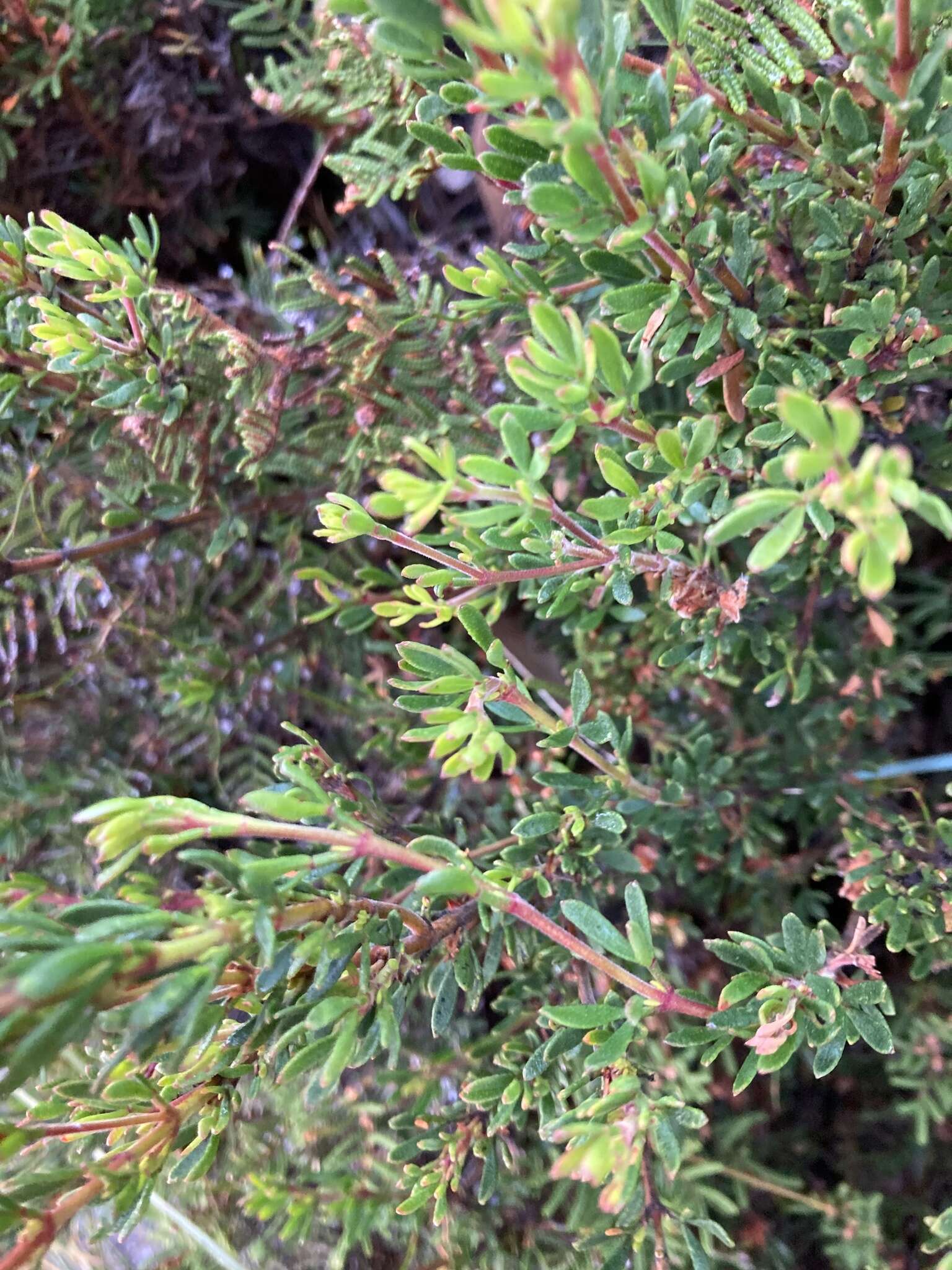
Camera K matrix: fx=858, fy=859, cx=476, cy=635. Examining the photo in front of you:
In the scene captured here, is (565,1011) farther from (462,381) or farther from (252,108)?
(252,108)

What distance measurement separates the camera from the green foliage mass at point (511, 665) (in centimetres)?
63

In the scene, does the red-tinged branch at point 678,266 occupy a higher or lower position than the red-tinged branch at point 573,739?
higher

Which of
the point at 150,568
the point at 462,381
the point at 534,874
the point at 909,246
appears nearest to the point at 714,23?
the point at 909,246

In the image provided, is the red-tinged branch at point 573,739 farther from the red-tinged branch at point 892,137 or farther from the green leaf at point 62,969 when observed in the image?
the red-tinged branch at point 892,137

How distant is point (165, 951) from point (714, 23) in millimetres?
942

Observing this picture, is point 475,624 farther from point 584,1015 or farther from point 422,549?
point 584,1015

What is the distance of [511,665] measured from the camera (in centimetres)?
125

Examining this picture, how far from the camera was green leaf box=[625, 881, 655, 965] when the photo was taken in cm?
72

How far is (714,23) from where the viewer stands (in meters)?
0.82

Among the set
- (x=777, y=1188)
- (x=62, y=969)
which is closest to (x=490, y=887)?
(x=62, y=969)

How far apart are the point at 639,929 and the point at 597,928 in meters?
0.06

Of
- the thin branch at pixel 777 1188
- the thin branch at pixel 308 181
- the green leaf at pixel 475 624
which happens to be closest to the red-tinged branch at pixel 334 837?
the green leaf at pixel 475 624

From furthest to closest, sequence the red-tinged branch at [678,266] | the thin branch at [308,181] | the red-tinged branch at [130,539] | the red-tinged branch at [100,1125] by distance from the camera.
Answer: the thin branch at [308,181], the red-tinged branch at [130,539], the red-tinged branch at [100,1125], the red-tinged branch at [678,266]

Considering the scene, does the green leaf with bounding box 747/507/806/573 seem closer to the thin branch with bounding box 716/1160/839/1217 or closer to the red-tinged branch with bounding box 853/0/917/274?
the red-tinged branch with bounding box 853/0/917/274
